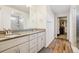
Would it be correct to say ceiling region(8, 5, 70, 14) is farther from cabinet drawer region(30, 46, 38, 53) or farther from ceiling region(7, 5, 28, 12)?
cabinet drawer region(30, 46, 38, 53)

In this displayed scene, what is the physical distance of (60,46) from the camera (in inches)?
77.1

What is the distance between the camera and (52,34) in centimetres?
209

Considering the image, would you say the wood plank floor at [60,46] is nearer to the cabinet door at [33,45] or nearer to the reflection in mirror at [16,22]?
the cabinet door at [33,45]

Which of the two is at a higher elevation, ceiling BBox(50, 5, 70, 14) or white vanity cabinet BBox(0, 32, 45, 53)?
ceiling BBox(50, 5, 70, 14)

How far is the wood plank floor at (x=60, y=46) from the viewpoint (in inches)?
73.0

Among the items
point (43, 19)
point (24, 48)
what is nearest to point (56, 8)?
point (43, 19)

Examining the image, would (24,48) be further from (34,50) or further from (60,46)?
(60,46)

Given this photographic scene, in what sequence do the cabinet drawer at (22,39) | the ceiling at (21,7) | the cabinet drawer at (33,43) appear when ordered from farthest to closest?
the cabinet drawer at (33,43), the ceiling at (21,7), the cabinet drawer at (22,39)

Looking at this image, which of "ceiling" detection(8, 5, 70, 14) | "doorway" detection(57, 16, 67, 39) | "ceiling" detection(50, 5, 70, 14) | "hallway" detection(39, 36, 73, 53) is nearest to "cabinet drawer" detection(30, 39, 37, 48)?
Result: "hallway" detection(39, 36, 73, 53)

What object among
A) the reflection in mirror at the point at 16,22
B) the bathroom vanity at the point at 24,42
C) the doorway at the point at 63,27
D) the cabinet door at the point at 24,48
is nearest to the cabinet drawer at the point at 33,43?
the bathroom vanity at the point at 24,42

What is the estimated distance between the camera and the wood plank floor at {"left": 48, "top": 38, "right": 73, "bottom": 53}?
6.08ft
